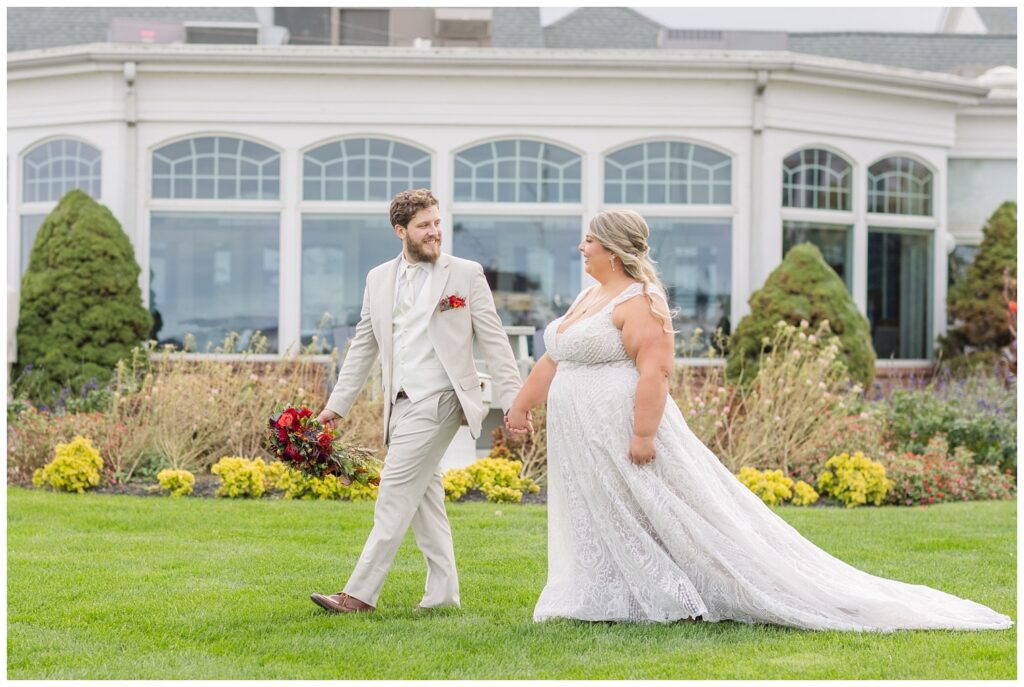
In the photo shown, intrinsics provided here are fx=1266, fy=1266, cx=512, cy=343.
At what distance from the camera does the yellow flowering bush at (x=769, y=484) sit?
354 inches

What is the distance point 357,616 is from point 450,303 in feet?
4.56

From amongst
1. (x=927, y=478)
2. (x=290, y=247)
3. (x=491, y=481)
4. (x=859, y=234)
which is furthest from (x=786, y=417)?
(x=290, y=247)

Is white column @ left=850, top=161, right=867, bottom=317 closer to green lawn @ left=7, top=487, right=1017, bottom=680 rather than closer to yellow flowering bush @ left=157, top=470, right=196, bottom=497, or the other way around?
green lawn @ left=7, top=487, right=1017, bottom=680

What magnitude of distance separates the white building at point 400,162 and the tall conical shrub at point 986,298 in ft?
7.16

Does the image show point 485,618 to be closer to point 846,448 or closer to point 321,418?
point 321,418

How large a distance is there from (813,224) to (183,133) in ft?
22.4

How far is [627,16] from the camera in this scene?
66.6ft

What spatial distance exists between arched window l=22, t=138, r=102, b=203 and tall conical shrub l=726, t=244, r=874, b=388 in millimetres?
6967

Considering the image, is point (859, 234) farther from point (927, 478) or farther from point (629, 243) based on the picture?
point (629, 243)

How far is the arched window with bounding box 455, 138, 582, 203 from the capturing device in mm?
13430

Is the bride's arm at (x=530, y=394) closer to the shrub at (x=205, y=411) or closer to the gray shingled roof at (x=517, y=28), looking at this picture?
the shrub at (x=205, y=411)

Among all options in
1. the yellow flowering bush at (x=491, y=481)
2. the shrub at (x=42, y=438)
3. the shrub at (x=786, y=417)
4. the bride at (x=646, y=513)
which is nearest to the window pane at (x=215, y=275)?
the shrub at (x=42, y=438)

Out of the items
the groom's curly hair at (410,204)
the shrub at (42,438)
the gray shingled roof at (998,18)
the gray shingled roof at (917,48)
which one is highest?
the gray shingled roof at (998,18)

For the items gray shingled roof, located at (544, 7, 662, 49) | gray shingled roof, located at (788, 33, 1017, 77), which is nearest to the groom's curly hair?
gray shingled roof, located at (544, 7, 662, 49)
